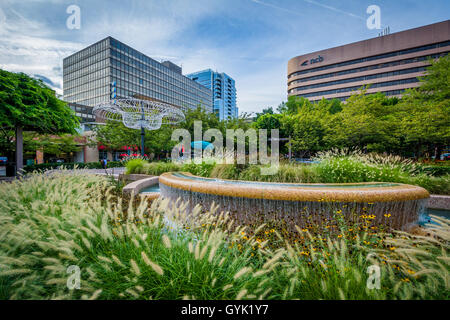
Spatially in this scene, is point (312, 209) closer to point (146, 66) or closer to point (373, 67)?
point (373, 67)

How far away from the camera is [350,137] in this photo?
16656mm

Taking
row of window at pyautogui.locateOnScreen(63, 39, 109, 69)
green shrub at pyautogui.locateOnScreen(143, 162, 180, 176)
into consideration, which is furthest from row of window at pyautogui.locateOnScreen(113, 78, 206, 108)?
green shrub at pyautogui.locateOnScreen(143, 162, 180, 176)

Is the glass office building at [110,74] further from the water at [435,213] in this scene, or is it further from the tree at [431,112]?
the water at [435,213]

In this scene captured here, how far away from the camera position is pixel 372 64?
180 ft

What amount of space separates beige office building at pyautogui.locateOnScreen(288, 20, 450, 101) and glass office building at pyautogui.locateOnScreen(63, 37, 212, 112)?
4349 cm

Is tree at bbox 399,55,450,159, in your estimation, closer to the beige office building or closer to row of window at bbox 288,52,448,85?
the beige office building

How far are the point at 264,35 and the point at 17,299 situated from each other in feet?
24.4

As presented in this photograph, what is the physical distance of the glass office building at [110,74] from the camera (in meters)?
58.4

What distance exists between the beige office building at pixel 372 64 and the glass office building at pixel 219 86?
57.1m

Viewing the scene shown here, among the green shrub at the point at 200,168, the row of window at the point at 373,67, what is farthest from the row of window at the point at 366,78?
the green shrub at the point at 200,168

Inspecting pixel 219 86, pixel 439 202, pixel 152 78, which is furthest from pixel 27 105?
pixel 219 86

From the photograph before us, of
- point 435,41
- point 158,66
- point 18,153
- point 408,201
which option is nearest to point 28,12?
point 18,153
